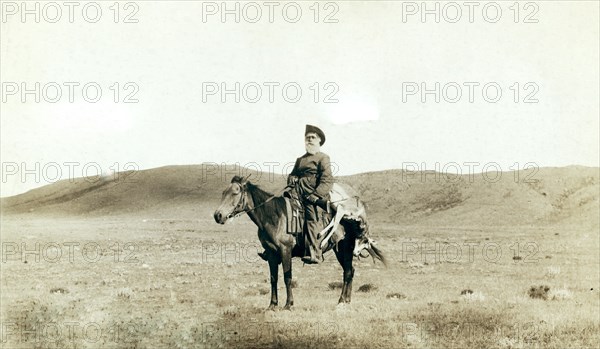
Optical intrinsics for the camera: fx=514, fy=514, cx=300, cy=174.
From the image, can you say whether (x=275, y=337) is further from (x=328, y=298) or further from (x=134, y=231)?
(x=134, y=231)

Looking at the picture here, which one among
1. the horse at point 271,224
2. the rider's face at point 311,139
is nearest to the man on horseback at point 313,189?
the rider's face at point 311,139

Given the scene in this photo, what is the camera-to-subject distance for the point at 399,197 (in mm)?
35031

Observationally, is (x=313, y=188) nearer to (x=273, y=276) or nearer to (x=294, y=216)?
(x=294, y=216)

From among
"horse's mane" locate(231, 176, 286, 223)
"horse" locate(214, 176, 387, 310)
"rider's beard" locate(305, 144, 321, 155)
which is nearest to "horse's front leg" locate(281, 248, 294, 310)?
"horse" locate(214, 176, 387, 310)

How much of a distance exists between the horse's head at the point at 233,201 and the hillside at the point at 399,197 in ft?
44.1

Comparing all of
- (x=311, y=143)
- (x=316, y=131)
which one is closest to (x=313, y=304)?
(x=311, y=143)

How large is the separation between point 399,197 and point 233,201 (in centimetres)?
2551

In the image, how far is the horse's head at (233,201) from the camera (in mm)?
10688

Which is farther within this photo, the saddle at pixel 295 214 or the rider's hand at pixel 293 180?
the rider's hand at pixel 293 180

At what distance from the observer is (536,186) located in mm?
31156

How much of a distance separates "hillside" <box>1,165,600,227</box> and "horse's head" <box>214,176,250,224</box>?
13455 mm

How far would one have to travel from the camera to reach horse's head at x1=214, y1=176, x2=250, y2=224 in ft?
35.1

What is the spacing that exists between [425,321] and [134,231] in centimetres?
2194

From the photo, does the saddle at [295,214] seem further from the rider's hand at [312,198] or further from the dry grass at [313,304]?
the dry grass at [313,304]
